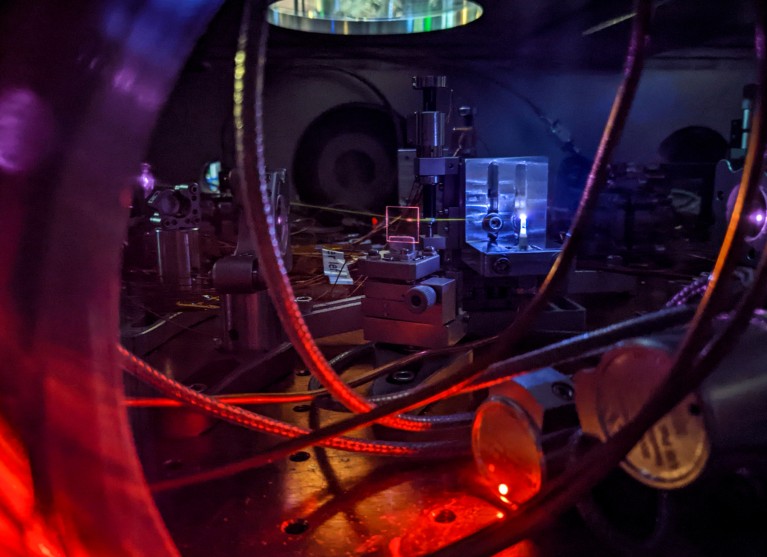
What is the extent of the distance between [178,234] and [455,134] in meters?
0.78

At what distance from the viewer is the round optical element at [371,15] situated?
2270 mm

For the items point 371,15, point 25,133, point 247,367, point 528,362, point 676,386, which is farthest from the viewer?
point 371,15

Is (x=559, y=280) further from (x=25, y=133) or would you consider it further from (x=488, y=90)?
(x=488, y=90)

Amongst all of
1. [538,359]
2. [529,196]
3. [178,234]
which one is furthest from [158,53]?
[178,234]

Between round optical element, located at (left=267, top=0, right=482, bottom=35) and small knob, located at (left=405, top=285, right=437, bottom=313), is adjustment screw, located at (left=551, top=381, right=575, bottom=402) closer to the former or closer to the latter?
small knob, located at (left=405, top=285, right=437, bottom=313)

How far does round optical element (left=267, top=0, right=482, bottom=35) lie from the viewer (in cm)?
227

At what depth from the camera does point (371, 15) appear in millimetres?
2391

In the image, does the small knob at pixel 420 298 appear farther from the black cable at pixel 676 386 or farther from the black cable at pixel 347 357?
the black cable at pixel 676 386

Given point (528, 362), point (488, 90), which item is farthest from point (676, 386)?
point (488, 90)

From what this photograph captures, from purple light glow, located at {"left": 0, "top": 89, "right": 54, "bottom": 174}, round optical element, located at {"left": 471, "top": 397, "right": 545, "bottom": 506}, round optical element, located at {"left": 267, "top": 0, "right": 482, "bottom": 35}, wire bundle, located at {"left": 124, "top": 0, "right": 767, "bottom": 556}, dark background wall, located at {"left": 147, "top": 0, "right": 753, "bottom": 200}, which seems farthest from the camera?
dark background wall, located at {"left": 147, "top": 0, "right": 753, "bottom": 200}

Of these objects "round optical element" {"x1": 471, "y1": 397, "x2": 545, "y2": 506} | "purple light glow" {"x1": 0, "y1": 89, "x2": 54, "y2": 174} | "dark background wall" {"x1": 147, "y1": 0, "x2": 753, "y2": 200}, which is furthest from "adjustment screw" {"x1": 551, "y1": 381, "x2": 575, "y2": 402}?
"dark background wall" {"x1": 147, "y1": 0, "x2": 753, "y2": 200}

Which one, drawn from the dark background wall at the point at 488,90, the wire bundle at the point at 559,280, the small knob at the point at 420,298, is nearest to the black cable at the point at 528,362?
the wire bundle at the point at 559,280

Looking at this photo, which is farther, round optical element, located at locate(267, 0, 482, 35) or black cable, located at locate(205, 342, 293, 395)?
round optical element, located at locate(267, 0, 482, 35)

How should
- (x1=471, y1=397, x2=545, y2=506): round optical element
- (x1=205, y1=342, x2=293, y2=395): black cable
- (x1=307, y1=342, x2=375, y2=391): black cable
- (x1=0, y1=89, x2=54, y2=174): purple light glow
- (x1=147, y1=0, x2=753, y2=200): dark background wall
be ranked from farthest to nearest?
(x1=147, y1=0, x2=753, y2=200): dark background wall < (x1=307, y1=342, x2=375, y2=391): black cable < (x1=205, y1=342, x2=293, y2=395): black cable < (x1=471, y1=397, x2=545, y2=506): round optical element < (x1=0, y1=89, x2=54, y2=174): purple light glow
